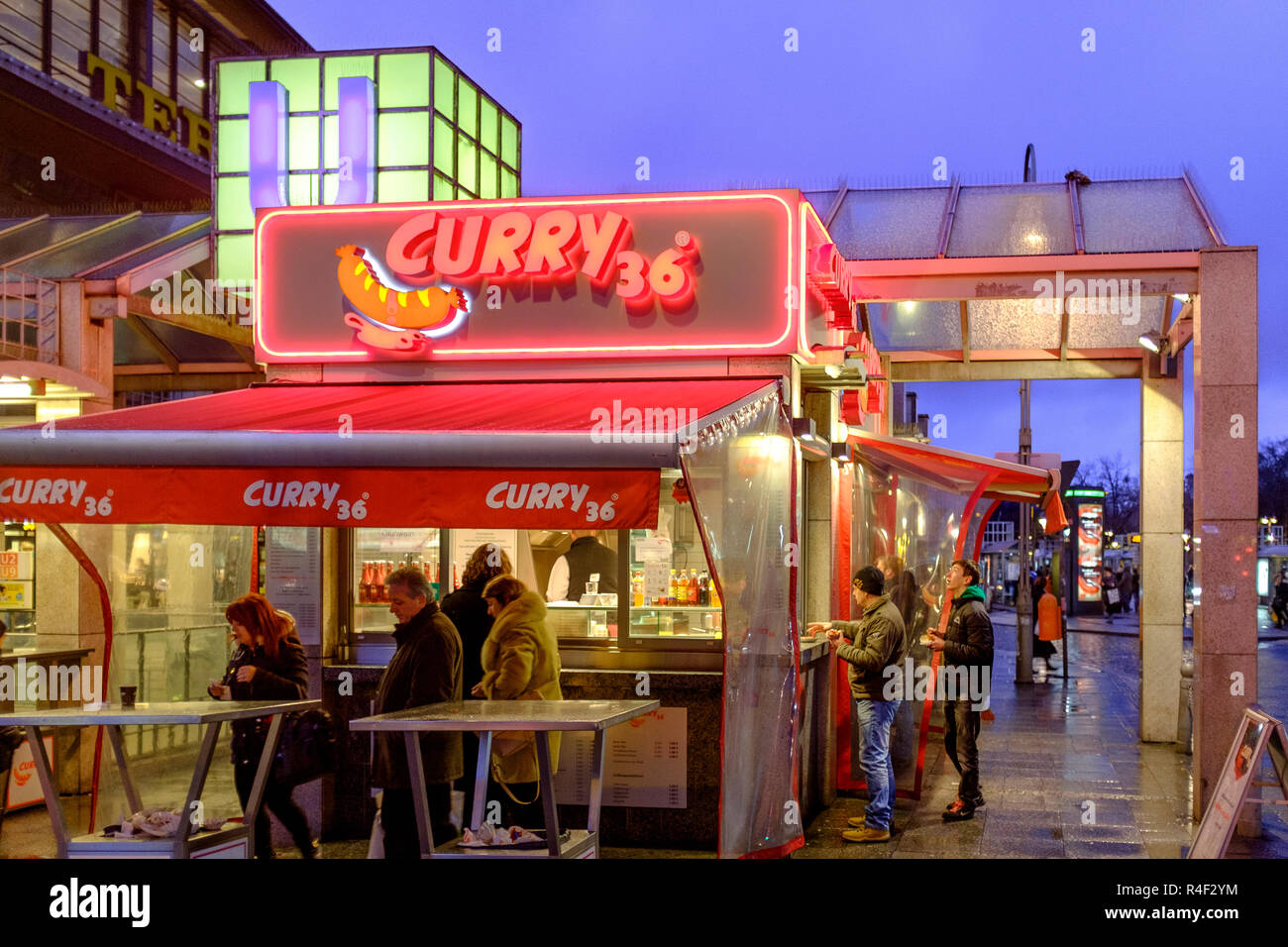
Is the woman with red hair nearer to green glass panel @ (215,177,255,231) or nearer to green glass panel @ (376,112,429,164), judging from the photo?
green glass panel @ (215,177,255,231)

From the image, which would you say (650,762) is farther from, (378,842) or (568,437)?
(568,437)

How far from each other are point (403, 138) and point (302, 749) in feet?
34.8

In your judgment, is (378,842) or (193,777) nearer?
(193,777)

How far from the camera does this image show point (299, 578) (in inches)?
396

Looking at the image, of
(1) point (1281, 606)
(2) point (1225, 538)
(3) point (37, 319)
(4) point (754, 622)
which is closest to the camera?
(4) point (754, 622)

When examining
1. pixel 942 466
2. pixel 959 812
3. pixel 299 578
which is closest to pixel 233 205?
pixel 299 578

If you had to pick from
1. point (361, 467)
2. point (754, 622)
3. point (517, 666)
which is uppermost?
point (361, 467)

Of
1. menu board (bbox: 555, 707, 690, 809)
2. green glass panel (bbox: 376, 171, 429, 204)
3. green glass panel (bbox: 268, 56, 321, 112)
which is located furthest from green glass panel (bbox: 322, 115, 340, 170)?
menu board (bbox: 555, 707, 690, 809)

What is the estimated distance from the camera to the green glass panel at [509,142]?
61.5 ft

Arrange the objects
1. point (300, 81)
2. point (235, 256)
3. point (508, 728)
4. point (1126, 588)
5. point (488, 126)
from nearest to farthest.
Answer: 1. point (508, 728)
2. point (235, 256)
3. point (300, 81)
4. point (488, 126)
5. point (1126, 588)

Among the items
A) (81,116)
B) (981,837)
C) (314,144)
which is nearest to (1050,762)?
(981,837)

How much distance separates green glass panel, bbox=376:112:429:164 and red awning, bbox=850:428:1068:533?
23.3 ft

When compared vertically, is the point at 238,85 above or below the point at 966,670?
above
